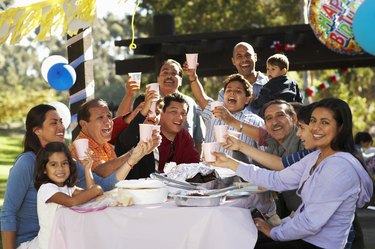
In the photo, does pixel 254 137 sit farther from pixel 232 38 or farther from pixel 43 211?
pixel 232 38

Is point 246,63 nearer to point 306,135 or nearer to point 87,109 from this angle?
point 87,109

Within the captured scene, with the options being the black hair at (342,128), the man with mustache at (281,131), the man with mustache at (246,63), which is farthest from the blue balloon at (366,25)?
the black hair at (342,128)

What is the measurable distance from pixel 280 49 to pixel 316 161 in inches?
352

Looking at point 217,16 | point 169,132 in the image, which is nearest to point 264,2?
point 217,16

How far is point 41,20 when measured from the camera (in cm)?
633

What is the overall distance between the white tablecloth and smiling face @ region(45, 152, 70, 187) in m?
0.24

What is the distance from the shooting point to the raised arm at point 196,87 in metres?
7.19

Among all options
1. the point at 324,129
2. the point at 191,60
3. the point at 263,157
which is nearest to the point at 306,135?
the point at 324,129

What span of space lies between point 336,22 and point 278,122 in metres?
3.59

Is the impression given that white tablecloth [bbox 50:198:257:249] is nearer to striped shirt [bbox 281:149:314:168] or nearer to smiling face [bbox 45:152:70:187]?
smiling face [bbox 45:152:70:187]

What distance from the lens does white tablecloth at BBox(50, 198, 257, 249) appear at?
421 centimetres

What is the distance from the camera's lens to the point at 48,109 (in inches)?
210

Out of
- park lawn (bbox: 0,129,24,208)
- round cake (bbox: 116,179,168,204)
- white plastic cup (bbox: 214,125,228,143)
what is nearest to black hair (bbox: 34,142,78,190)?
round cake (bbox: 116,179,168,204)

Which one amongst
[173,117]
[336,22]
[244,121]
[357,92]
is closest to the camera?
[173,117]
